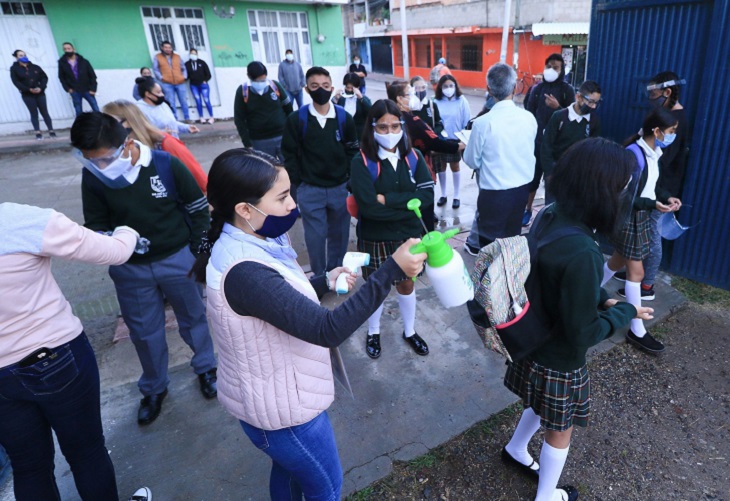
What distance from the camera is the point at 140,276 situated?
8.46 feet

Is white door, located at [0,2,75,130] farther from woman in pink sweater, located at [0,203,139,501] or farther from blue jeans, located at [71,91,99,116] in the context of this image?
woman in pink sweater, located at [0,203,139,501]

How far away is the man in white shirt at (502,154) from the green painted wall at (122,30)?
11.3m

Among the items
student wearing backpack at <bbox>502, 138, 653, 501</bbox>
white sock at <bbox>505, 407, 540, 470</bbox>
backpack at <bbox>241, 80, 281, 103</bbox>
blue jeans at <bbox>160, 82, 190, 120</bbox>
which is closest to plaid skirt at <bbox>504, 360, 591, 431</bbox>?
student wearing backpack at <bbox>502, 138, 653, 501</bbox>

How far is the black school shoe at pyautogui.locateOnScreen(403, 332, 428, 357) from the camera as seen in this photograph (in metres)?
3.34

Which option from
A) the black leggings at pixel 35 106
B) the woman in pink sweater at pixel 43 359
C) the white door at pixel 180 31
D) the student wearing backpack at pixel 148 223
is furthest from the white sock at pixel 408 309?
the white door at pixel 180 31

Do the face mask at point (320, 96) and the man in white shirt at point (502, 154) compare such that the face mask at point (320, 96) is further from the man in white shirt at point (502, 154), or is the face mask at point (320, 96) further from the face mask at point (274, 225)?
the face mask at point (274, 225)

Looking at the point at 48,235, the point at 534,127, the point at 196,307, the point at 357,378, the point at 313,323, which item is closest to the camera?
the point at 313,323

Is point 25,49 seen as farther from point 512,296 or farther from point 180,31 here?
point 512,296

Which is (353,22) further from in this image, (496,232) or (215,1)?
(496,232)

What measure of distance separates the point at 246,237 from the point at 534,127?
3.17 metres

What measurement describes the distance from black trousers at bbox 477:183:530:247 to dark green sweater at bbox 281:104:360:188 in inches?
52.0

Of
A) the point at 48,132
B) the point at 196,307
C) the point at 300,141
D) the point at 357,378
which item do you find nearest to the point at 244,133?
the point at 300,141

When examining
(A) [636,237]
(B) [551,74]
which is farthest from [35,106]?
(A) [636,237]

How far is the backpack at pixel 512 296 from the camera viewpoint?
1.68m
